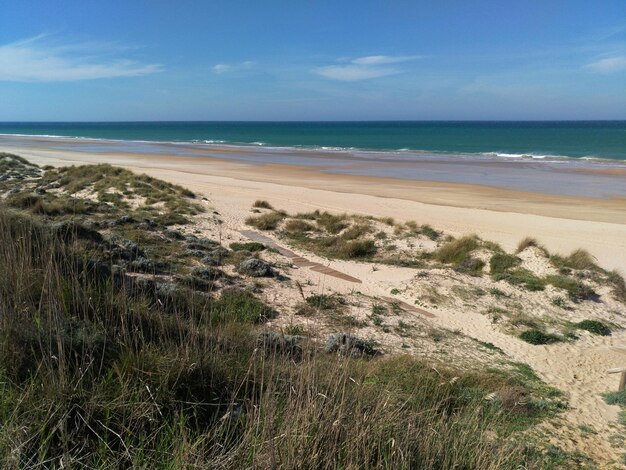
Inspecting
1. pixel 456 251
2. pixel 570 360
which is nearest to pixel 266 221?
pixel 456 251

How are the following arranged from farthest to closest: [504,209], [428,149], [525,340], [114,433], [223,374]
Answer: [428,149], [504,209], [525,340], [223,374], [114,433]

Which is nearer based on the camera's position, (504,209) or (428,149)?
(504,209)

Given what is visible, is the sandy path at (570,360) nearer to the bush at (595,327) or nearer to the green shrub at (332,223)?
the bush at (595,327)

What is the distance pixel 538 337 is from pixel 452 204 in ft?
58.7

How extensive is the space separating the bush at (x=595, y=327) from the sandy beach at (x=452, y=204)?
17.8 feet

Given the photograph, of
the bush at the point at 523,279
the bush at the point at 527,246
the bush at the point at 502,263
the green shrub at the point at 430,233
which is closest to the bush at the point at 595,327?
the bush at the point at 523,279

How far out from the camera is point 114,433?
2848mm

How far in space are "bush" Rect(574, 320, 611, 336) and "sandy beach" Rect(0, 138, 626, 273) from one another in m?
5.43

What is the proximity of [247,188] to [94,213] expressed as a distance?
1547 centimetres

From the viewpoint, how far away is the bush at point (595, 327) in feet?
35.6

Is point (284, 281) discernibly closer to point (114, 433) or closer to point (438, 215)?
point (114, 433)

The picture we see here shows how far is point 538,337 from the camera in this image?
10016mm

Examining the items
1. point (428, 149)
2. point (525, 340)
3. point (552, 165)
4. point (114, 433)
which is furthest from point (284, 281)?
point (428, 149)

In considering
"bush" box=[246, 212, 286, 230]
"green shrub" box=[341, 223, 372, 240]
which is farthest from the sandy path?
"bush" box=[246, 212, 286, 230]
